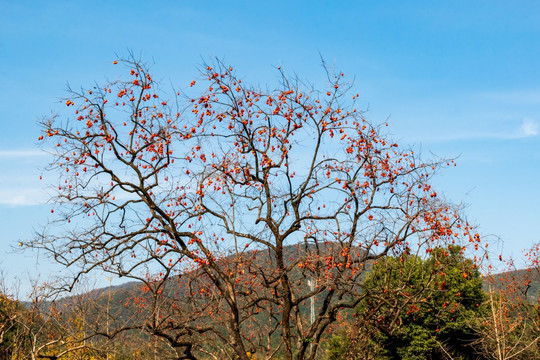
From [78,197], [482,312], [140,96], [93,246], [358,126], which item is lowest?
[482,312]

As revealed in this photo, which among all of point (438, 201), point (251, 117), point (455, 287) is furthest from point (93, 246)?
point (455, 287)

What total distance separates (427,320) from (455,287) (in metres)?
2.24

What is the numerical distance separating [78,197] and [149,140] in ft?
7.39

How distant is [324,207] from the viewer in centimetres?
1258

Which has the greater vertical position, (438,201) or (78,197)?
(78,197)

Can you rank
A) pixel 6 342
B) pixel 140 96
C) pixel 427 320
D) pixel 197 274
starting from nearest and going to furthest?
pixel 140 96, pixel 197 274, pixel 427 320, pixel 6 342

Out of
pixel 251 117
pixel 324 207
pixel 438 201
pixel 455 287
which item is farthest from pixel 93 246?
pixel 455 287

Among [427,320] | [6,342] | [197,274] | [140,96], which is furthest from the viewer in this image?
[6,342]

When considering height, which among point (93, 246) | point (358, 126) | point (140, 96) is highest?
point (140, 96)

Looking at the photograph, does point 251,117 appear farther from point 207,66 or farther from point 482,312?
point 482,312

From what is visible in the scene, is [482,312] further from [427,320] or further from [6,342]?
[6,342]

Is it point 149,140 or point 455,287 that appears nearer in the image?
point 149,140

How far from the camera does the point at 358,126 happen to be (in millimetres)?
12336

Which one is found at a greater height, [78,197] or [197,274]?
[78,197]
